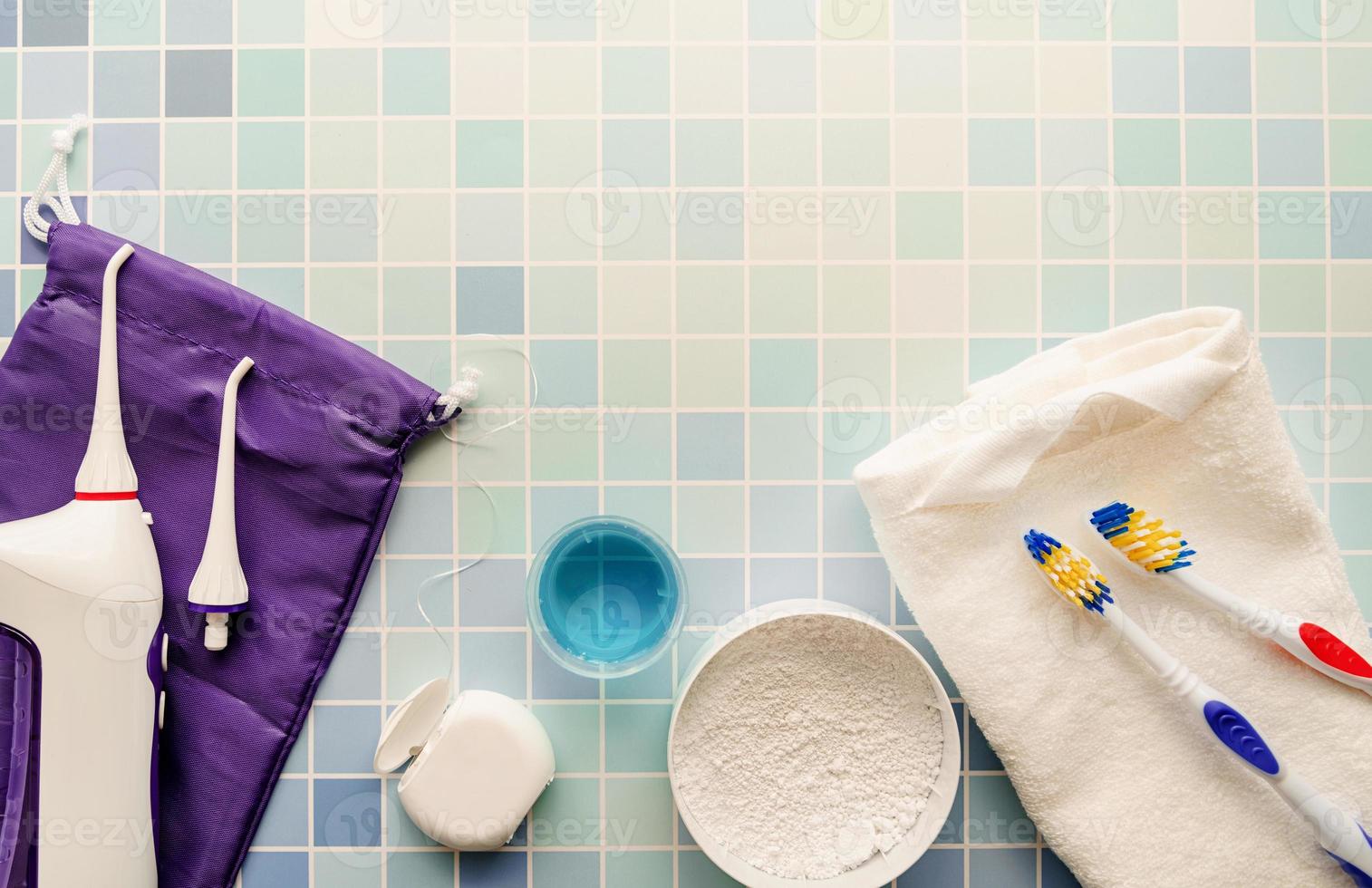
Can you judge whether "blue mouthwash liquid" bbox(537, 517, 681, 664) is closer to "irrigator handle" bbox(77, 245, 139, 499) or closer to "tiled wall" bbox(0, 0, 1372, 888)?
"tiled wall" bbox(0, 0, 1372, 888)

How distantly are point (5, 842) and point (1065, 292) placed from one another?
1146mm

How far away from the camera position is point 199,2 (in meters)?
0.89

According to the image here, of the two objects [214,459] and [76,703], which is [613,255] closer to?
Answer: [214,459]

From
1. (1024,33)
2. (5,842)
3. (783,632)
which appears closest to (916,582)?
(783,632)

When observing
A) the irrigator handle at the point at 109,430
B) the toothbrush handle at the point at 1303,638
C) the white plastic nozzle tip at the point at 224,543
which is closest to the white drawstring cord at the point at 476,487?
the white plastic nozzle tip at the point at 224,543

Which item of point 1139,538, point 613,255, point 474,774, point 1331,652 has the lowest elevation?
point 474,774

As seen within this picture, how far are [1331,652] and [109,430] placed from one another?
119 cm

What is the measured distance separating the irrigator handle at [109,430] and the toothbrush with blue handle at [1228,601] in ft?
3.11

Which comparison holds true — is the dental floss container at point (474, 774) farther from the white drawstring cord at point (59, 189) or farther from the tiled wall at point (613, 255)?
the white drawstring cord at point (59, 189)

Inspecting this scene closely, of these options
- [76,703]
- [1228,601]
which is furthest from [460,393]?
[1228,601]

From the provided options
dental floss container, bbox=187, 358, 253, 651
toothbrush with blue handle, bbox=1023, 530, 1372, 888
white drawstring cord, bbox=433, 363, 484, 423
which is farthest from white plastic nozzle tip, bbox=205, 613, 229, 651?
toothbrush with blue handle, bbox=1023, 530, 1372, 888

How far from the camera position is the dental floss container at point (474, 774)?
816 millimetres

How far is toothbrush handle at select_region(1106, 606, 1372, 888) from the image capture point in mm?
784

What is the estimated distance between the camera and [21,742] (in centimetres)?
77
